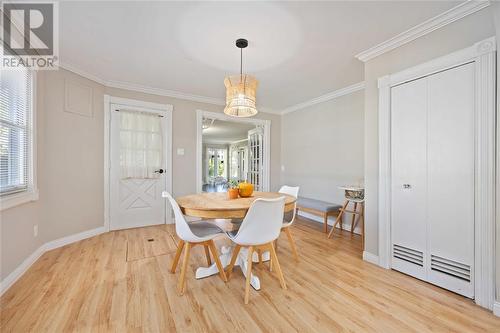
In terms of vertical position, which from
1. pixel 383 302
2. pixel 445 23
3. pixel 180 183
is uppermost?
pixel 445 23

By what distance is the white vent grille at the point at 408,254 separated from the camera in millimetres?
2071

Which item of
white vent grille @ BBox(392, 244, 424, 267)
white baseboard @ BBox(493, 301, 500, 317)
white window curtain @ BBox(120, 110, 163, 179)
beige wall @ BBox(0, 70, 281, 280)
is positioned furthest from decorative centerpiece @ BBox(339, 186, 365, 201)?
beige wall @ BBox(0, 70, 281, 280)

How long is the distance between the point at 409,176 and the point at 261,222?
162 cm

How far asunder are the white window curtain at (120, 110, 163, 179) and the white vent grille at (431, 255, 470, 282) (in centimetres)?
397

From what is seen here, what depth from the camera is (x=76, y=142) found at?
3.03 meters

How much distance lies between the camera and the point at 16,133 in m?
2.11

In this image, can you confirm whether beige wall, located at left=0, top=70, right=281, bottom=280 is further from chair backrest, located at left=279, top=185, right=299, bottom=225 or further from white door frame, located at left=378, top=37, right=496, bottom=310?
white door frame, located at left=378, top=37, right=496, bottom=310

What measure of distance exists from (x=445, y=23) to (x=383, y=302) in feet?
8.15

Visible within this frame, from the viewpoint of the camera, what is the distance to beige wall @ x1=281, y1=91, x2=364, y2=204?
3.60 meters

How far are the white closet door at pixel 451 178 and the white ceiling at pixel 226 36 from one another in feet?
2.27

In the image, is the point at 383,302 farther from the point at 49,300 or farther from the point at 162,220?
the point at 162,220

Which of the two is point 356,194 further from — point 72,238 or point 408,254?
point 72,238

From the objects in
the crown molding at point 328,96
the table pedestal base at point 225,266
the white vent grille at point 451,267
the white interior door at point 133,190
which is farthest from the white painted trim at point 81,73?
the white vent grille at point 451,267

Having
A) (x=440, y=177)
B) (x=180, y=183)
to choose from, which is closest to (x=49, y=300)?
(x=180, y=183)
